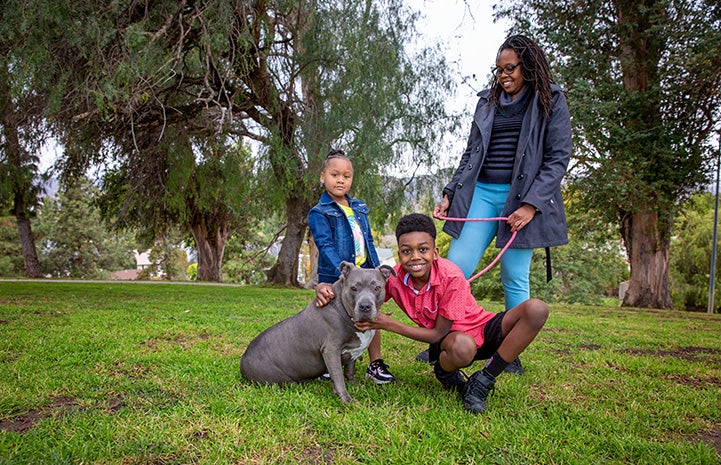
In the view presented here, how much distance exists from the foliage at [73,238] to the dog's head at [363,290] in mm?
35086

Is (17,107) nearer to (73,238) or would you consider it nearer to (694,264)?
(73,238)

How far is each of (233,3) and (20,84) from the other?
3.47 meters

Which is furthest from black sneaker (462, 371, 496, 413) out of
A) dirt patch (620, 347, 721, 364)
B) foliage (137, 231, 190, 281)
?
foliage (137, 231, 190, 281)

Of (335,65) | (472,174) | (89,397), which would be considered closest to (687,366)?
(472,174)

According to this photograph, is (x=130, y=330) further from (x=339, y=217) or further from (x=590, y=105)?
(x=590, y=105)

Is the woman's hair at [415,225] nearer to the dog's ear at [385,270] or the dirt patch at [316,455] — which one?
the dog's ear at [385,270]

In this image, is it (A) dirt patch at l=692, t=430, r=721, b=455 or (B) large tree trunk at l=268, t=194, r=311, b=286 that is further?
(B) large tree trunk at l=268, t=194, r=311, b=286

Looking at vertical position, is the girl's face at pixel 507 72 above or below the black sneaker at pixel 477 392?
above

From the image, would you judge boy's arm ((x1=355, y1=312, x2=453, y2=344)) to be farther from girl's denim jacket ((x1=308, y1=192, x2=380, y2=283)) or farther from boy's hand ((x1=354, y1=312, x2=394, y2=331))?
girl's denim jacket ((x1=308, y1=192, x2=380, y2=283))

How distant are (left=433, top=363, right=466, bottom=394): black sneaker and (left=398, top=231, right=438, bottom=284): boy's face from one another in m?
0.67

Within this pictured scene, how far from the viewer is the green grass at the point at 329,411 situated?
220cm

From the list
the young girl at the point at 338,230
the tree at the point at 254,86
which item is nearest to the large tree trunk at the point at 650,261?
the tree at the point at 254,86

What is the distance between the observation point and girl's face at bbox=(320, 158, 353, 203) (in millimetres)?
3479

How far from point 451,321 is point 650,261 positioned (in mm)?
13808
